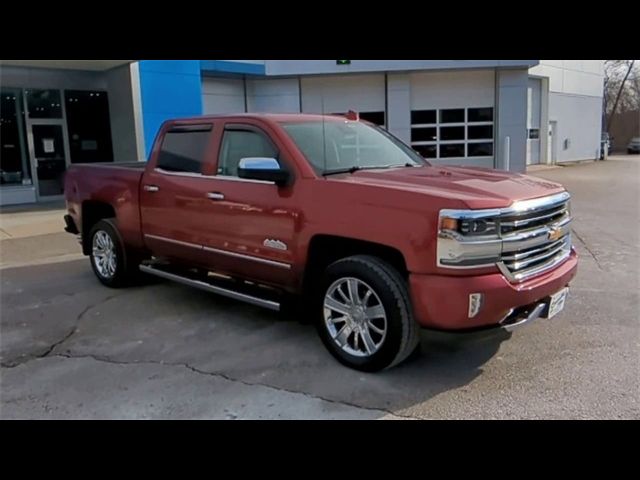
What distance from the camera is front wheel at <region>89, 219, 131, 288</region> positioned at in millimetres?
6379

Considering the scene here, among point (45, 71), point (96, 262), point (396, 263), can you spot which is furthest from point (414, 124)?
point (396, 263)

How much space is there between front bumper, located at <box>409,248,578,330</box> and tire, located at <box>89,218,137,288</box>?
398 cm

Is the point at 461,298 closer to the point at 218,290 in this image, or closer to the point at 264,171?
the point at 264,171

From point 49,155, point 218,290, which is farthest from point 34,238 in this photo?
point 218,290

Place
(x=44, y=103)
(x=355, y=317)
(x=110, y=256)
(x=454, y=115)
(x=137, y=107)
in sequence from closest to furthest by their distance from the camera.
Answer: (x=355, y=317), (x=110, y=256), (x=137, y=107), (x=44, y=103), (x=454, y=115)

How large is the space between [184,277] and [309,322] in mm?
1467

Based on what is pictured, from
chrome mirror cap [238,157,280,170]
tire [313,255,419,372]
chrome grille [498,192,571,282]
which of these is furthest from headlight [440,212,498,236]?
chrome mirror cap [238,157,280,170]

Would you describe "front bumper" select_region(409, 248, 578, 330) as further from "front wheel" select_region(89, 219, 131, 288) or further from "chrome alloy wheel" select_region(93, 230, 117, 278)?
"chrome alloy wheel" select_region(93, 230, 117, 278)

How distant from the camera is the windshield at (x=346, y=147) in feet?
15.1

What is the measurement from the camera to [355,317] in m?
4.11

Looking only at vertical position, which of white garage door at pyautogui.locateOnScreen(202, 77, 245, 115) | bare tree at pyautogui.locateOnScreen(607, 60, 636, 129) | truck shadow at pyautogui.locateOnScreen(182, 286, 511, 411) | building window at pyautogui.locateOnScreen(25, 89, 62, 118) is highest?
bare tree at pyautogui.locateOnScreen(607, 60, 636, 129)

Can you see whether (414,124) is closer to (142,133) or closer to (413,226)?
A: (142,133)

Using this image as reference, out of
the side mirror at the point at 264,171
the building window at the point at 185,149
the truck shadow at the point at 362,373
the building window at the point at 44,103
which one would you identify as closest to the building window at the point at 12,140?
the building window at the point at 44,103

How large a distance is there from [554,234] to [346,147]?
1927 mm
